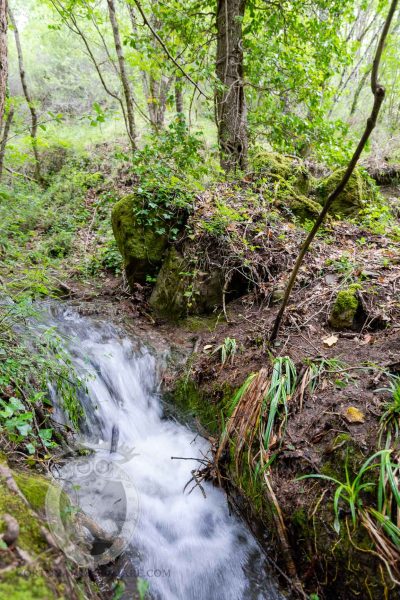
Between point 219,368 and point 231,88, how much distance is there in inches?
190

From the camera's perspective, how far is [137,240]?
199 inches

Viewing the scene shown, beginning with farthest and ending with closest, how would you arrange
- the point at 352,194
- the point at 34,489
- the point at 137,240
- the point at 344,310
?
the point at 352,194 → the point at 137,240 → the point at 344,310 → the point at 34,489

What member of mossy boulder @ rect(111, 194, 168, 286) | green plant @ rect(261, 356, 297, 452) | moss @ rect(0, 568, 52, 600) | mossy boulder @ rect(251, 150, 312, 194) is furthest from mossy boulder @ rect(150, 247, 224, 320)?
moss @ rect(0, 568, 52, 600)

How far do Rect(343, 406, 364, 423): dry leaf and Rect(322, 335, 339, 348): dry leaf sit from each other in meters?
0.87

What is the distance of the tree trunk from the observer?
5602 millimetres

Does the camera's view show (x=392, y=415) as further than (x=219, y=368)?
No

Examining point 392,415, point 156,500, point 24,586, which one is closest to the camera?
point 24,586

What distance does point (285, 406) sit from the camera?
265cm

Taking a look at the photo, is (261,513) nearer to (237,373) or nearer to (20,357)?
(237,373)

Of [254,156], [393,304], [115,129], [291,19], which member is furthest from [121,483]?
[115,129]

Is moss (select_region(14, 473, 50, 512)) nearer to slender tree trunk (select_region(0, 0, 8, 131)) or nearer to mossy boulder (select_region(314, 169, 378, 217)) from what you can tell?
slender tree trunk (select_region(0, 0, 8, 131))

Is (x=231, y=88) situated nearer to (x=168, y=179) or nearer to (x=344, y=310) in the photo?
(x=168, y=179)

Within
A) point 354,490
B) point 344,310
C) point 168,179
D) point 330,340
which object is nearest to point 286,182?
point 168,179

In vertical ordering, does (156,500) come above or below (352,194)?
below
